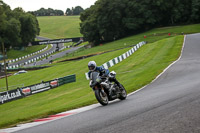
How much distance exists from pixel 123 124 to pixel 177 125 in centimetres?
133

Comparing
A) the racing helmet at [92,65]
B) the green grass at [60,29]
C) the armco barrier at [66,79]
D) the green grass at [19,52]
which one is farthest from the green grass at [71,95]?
the green grass at [60,29]

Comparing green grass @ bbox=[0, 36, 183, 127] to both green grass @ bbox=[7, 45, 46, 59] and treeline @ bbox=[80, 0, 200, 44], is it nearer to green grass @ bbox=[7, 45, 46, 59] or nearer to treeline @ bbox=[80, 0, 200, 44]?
treeline @ bbox=[80, 0, 200, 44]

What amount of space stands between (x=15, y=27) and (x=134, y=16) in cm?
3800

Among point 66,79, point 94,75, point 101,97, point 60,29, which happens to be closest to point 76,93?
point 66,79

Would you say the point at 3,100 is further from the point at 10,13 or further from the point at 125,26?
the point at 10,13

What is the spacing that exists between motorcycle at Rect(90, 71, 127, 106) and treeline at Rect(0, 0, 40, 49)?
89958 millimetres

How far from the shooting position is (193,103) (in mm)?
8555

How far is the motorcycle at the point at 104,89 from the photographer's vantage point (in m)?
11.8

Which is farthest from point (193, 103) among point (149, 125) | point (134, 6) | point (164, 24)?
point (164, 24)

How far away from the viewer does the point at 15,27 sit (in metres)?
99.5

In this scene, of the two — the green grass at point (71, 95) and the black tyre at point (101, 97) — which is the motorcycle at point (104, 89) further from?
the green grass at point (71, 95)

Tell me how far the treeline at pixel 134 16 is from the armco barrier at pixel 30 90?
5797 centimetres

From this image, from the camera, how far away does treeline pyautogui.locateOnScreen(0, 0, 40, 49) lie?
325 ft

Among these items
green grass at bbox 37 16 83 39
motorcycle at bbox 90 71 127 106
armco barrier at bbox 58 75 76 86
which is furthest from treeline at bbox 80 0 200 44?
motorcycle at bbox 90 71 127 106
